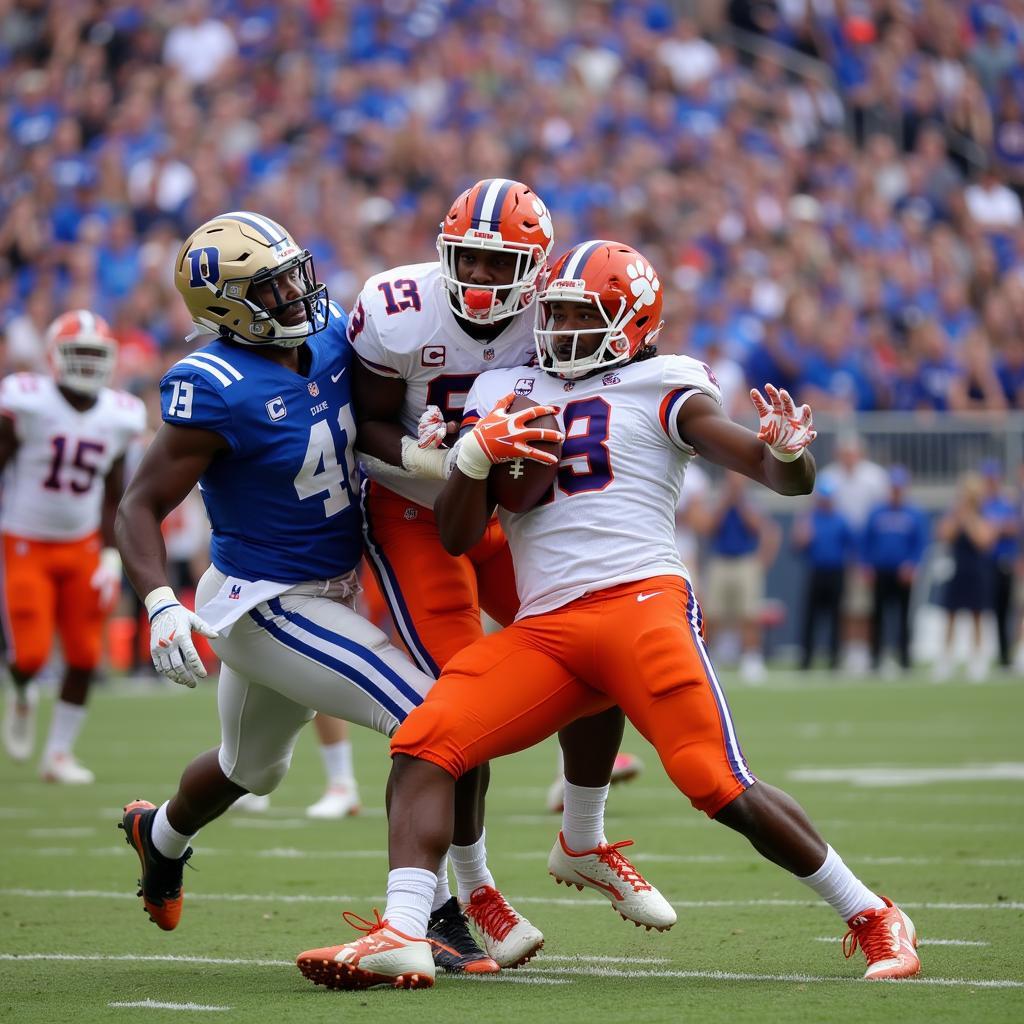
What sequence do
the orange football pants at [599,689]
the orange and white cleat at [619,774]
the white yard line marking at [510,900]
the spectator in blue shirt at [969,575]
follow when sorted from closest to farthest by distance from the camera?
the orange football pants at [599,689], the white yard line marking at [510,900], the orange and white cleat at [619,774], the spectator in blue shirt at [969,575]

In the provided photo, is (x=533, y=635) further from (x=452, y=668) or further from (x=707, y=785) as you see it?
(x=707, y=785)

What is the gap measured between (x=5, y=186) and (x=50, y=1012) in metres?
13.0

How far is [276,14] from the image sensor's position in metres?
17.9

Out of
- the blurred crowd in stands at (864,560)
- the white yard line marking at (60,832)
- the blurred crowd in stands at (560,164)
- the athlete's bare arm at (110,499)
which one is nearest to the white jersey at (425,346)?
the white yard line marking at (60,832)

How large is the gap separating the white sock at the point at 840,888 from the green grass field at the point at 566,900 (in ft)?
0.57

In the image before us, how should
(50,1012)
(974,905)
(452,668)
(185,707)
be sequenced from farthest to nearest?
1. (185,707)
2. (974,905)
3. (452,668)
4. (50,1012)

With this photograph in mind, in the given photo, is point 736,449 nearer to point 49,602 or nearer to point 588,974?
point 588,974

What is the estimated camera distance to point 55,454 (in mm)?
9203

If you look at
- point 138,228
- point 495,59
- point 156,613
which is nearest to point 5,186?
point 138,228

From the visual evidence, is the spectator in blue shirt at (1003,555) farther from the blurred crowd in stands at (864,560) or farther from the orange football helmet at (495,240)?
the orange football helmet at (495,240)

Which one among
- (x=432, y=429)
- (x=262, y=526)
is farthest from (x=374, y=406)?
(x=262, y=526)

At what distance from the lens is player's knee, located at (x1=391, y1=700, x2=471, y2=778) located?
14.2 feet

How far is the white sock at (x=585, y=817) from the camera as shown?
4.89 metres

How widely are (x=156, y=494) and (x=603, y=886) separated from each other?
1497 mm
